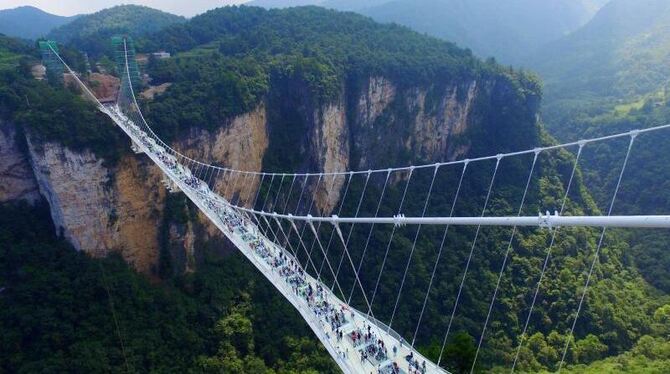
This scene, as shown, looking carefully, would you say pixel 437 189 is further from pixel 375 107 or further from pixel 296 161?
pixel 296 161

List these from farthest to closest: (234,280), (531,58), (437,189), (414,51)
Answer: (531,58), (414,51), (437,189), (234,280)

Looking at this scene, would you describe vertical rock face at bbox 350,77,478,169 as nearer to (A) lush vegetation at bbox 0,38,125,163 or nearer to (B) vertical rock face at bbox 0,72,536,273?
(B) vertical rock face at bbox 0,72,536,273

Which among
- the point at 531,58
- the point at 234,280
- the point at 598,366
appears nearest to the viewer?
the point at 598,366

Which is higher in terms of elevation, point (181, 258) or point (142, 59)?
point (142, 59)

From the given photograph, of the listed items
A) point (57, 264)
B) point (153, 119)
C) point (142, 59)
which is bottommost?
point (57, 264)

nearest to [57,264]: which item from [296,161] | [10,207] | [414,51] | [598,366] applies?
[10,207]

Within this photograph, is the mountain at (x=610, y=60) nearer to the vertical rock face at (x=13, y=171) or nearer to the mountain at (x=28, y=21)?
the vertical rock face at (x=13, y=171)
